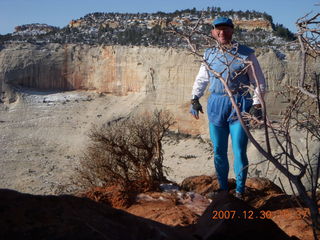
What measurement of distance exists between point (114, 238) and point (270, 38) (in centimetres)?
1693

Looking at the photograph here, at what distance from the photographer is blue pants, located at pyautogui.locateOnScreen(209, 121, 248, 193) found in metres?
3.43

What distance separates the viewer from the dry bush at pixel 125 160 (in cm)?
452

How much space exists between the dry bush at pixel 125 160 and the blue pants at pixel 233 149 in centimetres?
100

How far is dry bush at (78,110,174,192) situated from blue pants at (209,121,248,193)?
3.28ft

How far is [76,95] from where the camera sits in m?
18.6

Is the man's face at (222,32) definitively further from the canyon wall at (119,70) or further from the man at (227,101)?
the canyon wall at (119,70)

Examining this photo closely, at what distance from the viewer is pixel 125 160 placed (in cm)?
462

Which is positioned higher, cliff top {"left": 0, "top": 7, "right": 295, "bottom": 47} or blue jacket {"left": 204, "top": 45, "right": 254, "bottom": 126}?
cliff top {"left": 0, "top": 7, "right": 295, "bottom": 47}

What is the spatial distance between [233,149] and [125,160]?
1516mm

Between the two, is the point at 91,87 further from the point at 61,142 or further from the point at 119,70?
the point at 61,142

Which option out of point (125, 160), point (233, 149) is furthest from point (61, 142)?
point (233, 149)

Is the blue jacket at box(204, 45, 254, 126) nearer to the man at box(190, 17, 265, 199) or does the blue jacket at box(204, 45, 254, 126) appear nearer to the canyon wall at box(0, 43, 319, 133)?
the man at box(190, 17, 265, 199)
